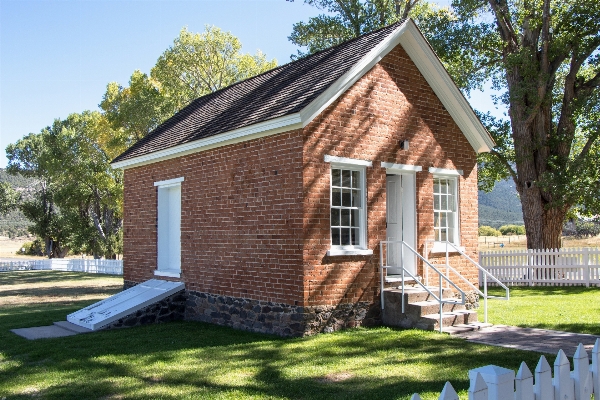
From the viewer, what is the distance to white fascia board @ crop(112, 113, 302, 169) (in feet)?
34.7

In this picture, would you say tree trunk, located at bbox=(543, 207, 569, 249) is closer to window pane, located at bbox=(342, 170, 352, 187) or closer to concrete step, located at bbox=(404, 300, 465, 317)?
concrete step, located at bbox=(404, 300, 465, 317)

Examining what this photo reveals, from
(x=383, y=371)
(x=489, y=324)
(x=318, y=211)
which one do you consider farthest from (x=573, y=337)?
(x=318, y=211)

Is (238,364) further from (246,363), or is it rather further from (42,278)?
(42,278)

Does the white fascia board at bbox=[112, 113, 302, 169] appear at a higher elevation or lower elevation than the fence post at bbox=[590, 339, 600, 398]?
higher

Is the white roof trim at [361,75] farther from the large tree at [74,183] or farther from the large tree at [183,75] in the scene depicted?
the large tree at [74,183]

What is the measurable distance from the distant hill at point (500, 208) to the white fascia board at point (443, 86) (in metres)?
141

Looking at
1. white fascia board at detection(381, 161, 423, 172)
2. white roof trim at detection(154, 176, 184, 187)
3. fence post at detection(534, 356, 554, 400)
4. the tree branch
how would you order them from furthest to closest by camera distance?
the tree branch, white roof trim at detection(154, 176, 184, 187), white fascia board at detection(381, 161, 423, 172), fence post at detection(534, 356, 554, 400)

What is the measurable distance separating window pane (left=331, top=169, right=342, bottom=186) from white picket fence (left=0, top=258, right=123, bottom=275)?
90.4 feet

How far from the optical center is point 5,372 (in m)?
8.50

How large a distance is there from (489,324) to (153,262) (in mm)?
8765

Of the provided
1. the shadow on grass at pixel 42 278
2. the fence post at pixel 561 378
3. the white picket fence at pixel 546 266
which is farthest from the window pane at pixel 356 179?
the shadow on grass at pixel 42 278

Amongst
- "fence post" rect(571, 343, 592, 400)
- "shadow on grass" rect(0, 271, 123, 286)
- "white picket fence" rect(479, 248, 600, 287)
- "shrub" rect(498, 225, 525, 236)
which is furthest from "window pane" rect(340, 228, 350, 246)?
"shrub" rect(498, 225, 525, 236)

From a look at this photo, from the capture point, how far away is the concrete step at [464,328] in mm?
10405

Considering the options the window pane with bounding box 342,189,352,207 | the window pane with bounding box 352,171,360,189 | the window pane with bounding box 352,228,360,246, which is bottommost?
the window pane with bounding box 352,228,360,246
